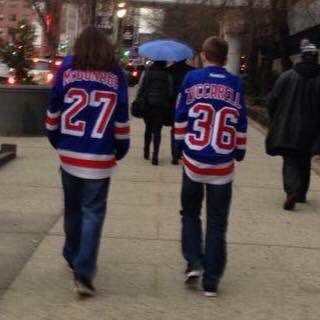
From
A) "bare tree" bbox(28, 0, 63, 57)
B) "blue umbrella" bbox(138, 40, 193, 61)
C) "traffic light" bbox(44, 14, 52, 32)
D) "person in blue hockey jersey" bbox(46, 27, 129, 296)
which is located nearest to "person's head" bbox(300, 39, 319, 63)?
"blue umbrella" bbox(138, 40, 193, 61)

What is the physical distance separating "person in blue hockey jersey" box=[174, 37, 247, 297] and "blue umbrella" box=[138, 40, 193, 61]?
5.77 m

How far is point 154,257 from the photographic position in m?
6.51

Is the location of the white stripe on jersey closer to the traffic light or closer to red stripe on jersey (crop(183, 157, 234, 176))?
red stripe on jersey (crop(183, 157, 234, 176))

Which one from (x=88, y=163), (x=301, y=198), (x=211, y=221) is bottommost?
(x=301, y=198)

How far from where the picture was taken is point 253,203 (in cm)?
914

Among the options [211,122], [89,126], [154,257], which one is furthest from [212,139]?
[154,257]

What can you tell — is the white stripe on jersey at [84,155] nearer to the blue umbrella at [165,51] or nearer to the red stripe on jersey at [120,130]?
the red stripe on jersey at [120,130]

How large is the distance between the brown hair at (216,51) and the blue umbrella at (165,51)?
5.71 metres

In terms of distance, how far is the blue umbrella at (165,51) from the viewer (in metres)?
11.3

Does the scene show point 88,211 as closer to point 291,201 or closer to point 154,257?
point 154,257

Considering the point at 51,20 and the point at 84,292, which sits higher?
the point at 84,292

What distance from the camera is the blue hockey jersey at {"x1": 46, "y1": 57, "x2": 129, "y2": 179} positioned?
5.26 metres

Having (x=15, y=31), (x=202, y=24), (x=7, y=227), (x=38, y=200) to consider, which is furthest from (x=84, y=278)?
(x=202, y=24)

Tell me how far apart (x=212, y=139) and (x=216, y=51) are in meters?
0.63
